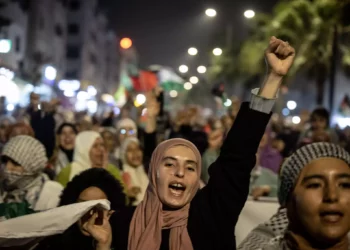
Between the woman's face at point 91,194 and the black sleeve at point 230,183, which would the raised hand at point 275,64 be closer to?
the black sleeve at point 230,183

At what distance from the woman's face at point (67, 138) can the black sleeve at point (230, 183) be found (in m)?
5.24

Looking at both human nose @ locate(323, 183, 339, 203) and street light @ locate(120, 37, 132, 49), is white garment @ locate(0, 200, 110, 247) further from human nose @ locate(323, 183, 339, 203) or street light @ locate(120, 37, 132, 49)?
street light @ locate(120, 37, 132, 49)

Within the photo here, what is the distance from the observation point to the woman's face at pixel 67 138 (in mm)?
8469

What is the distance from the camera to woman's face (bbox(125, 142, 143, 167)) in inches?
312

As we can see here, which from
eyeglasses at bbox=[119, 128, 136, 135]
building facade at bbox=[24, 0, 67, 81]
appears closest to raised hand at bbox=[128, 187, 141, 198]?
eyeglasses at bbox=[119, 128, 136, 135]

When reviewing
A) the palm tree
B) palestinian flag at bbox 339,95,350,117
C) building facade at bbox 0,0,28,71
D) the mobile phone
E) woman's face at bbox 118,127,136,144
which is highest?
building facade at bbox 0,0,28,71

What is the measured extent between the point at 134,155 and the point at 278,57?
15.9 ft

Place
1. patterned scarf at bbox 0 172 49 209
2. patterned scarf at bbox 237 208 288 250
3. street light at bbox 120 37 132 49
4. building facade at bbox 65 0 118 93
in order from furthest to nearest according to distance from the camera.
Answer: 1. building facade at bbox 65 0 118 93
2. street light at bbox 120 37 132 49
3. patterned scarf at bbox 0 172 49 209
4. patterned scarf at bbox 237 208 288 250

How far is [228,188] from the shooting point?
3.36 m

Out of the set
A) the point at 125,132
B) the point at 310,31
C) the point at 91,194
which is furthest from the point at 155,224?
the point at 310,31

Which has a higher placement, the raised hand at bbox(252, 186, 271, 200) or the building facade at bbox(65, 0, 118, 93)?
the building facade at bbox(65, 0, 118, 93)

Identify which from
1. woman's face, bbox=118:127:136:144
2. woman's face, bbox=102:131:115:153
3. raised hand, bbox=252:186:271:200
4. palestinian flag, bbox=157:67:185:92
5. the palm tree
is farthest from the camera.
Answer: the palm tree

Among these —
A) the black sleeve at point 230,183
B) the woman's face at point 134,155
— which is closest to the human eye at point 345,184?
the black sleeve at point 230,183

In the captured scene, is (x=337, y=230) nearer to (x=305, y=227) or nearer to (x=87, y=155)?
(x=305, y=227)
